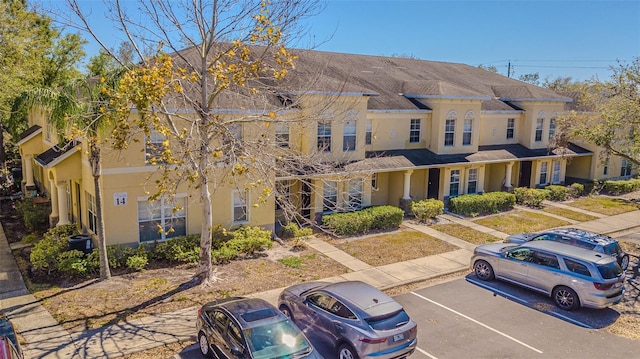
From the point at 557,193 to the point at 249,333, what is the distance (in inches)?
1033

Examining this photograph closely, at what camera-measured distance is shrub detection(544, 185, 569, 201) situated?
94.9ft

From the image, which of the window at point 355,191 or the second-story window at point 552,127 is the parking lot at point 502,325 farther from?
the second-story window at point 552,127

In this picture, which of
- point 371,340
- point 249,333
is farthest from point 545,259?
point 249,333

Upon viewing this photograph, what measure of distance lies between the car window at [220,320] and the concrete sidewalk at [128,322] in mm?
1722

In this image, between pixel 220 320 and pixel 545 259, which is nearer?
pixel 220 320

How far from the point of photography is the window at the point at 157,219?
16281mm

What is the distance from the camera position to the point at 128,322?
1148 centimetres

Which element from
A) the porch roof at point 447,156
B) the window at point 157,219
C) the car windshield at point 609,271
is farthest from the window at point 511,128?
the window at point 157,219

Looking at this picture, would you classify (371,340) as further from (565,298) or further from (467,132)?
(467,132)

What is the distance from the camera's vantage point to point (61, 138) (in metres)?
14.8

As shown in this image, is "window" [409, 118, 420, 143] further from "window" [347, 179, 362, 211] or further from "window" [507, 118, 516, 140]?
"window" [507, 118, 516, 140]

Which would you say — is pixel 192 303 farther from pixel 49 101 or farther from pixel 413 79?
pixel 413 79

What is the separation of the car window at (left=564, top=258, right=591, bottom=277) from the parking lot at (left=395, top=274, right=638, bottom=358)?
1.19 m

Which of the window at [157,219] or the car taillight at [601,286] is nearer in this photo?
the car taillight at [601,286]
